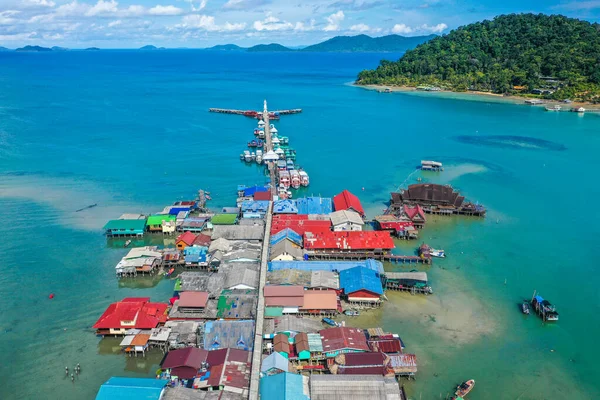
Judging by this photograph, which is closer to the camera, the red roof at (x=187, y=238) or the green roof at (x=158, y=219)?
the red roof at (x=187, y=238)

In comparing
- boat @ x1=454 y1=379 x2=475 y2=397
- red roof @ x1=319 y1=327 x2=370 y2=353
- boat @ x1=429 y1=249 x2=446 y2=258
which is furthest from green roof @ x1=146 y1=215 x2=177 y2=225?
boat @ x1=454 y1=379 x2=475 y2=397

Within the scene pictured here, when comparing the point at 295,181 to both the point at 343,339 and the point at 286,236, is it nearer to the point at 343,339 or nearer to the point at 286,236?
the point at 286,236

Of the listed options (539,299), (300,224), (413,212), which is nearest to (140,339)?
(300,224)

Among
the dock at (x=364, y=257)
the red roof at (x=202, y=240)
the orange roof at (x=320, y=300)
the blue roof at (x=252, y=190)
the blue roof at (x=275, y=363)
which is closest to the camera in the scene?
the blue roof at (x=275, y=363)

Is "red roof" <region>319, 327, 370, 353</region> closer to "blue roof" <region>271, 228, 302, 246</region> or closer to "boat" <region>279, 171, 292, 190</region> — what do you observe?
"blue roof" <region>271, 228, 302, 246</region>

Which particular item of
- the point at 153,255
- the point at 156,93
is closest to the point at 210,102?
the point at 156,93

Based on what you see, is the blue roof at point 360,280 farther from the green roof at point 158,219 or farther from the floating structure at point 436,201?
the green roof at point 158,219

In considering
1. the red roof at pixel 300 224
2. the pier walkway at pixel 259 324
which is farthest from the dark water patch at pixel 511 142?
the pier walkway at pixel 259 324
